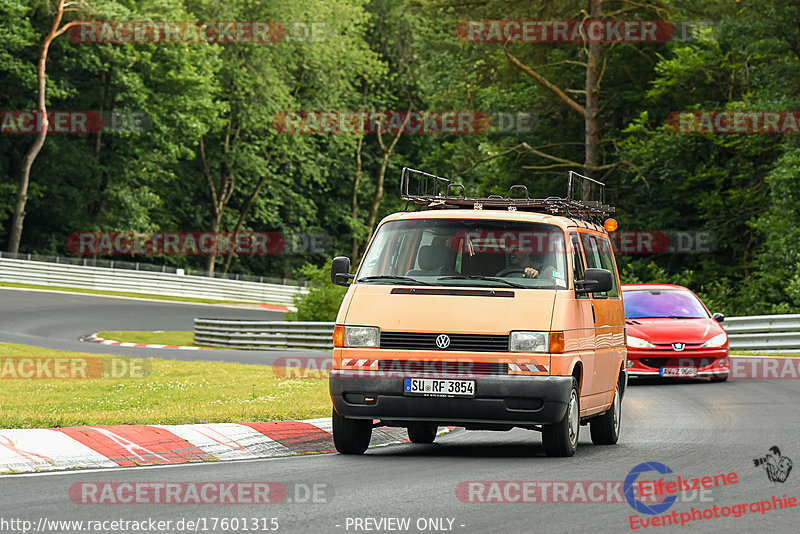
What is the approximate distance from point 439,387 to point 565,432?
121 centimetres

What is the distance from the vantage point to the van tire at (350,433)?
11656 millimetres

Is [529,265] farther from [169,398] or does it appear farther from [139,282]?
[139,282]

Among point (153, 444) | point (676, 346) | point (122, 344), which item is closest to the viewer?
point (153, 444)

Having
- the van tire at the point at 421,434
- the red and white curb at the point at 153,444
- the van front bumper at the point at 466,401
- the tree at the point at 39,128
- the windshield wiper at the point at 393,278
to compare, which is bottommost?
the van tire at the point at 421,434

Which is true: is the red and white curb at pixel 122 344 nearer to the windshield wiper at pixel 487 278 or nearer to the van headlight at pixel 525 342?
the windshield wiper at pixel 487 278

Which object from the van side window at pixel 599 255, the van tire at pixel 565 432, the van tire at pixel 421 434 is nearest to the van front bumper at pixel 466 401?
the van tire at pixel 565 432

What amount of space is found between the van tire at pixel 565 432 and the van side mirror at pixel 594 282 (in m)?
0.86

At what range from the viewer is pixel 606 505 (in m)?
8.67

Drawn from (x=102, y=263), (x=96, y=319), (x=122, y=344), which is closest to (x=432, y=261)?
(x=122, y=344)

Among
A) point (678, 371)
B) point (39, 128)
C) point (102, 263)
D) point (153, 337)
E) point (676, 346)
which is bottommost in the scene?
point (153, 337)

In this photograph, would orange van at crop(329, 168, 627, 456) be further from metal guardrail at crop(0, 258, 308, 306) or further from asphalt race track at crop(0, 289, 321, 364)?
metal guardrail at crop(0, 258, 308, 306)

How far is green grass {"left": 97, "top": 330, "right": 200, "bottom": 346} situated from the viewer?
37906 mm

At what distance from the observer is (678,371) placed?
21.3 meters

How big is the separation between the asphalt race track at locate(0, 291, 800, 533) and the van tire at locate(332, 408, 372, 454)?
0.48 feet
